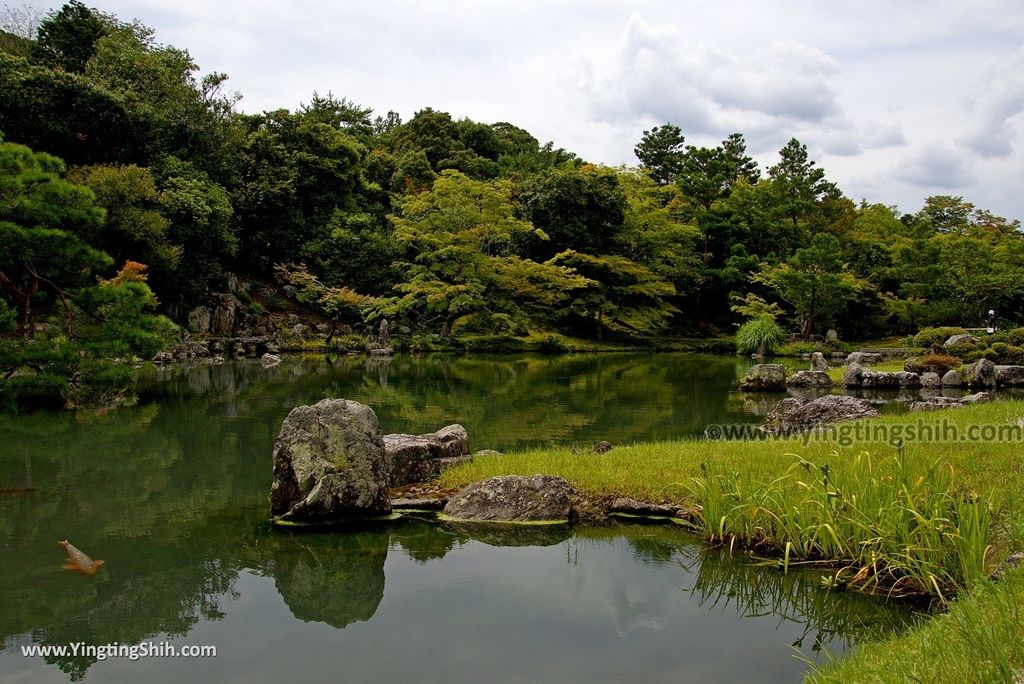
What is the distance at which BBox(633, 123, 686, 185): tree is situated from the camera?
39.4m

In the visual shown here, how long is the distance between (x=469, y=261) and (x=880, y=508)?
23.2 meters

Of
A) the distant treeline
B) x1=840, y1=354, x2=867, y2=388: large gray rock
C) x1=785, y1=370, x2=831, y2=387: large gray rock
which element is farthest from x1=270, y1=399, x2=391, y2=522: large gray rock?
the distant treeline

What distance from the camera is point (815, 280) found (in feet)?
86.8

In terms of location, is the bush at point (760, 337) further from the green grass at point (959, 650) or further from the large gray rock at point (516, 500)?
the green grass at point (959, 650)

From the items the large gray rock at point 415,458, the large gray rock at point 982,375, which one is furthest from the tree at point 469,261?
the large gray rock at point 415,458

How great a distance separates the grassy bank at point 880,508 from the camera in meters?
2.86

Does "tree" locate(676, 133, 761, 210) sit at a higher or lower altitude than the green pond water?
higher

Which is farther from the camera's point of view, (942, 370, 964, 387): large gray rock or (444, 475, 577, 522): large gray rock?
(942, 370, 964, 387): large gray rock

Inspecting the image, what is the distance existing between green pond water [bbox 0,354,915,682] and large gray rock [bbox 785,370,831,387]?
11901 millimetres

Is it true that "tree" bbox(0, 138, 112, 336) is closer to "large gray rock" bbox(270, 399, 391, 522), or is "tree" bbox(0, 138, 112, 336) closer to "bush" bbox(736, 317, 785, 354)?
"large gray rock" bbox(270, 399, 391, 522)

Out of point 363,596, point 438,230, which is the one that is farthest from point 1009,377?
point 438,230

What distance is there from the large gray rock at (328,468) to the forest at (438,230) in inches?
598

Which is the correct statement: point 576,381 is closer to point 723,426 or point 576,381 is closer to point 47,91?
point 723,426

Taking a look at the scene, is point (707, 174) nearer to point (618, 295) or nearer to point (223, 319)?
point (618, 295)
